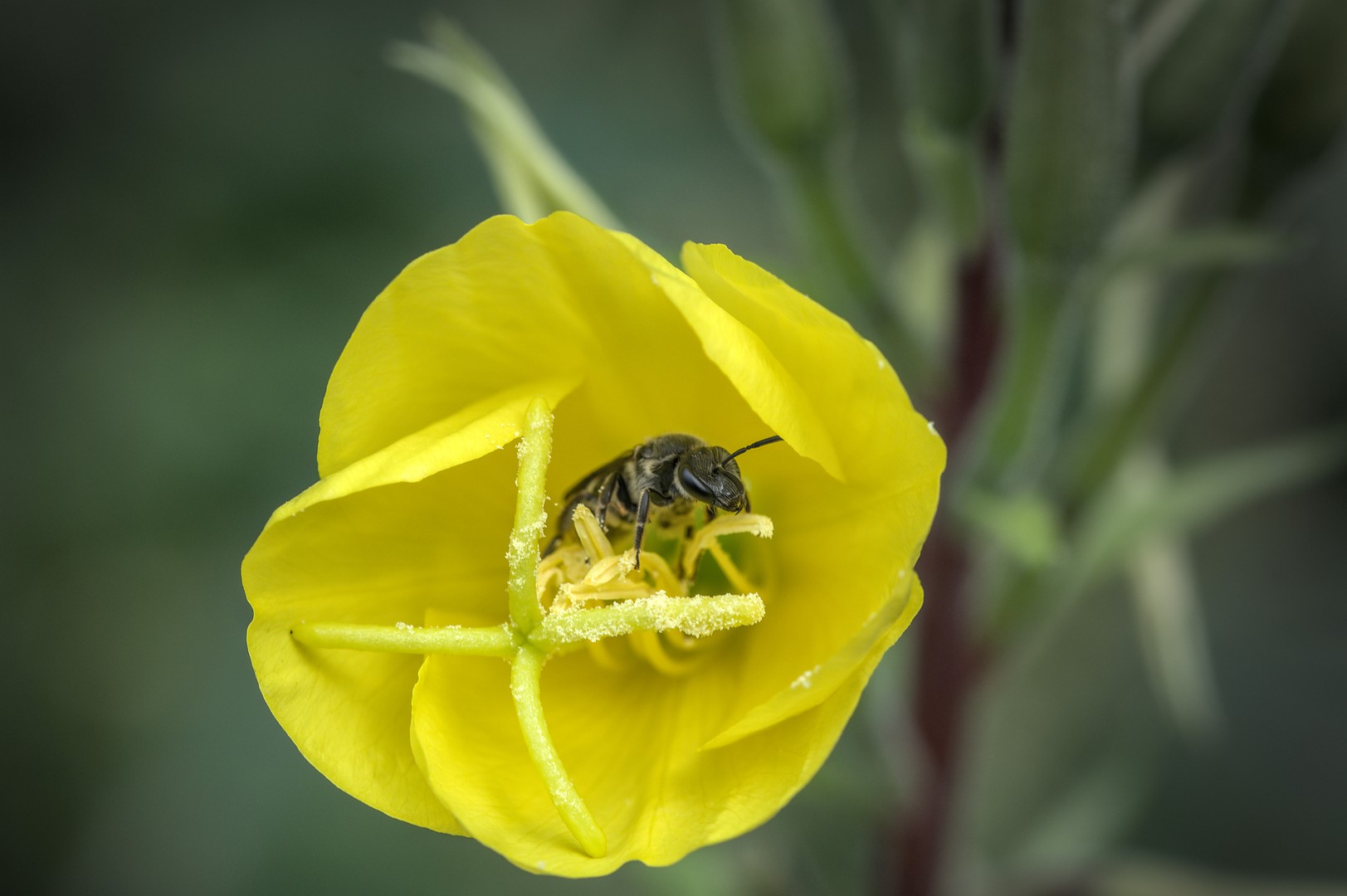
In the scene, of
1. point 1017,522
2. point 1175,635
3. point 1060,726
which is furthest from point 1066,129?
point 1060,726

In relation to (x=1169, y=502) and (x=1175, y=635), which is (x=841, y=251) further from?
(x=1175, y=635)

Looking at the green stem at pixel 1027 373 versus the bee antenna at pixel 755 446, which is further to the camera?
the green stem at pixel 1027 373

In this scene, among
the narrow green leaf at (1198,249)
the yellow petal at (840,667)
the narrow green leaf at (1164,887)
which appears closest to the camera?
the yellow petal at (840,667)

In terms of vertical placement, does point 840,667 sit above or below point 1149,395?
above

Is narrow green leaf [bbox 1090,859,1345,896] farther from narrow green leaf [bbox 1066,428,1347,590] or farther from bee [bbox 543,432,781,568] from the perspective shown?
bee [bbox 543,432,781,568]

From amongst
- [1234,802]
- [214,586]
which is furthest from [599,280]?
[1234,802]

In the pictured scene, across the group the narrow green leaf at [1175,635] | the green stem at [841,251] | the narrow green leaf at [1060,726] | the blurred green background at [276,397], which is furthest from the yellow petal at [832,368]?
the narrow green leaf at [1060,726]

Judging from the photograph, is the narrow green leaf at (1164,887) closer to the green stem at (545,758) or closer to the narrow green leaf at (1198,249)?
the narrow green leaf at (1198,249)
